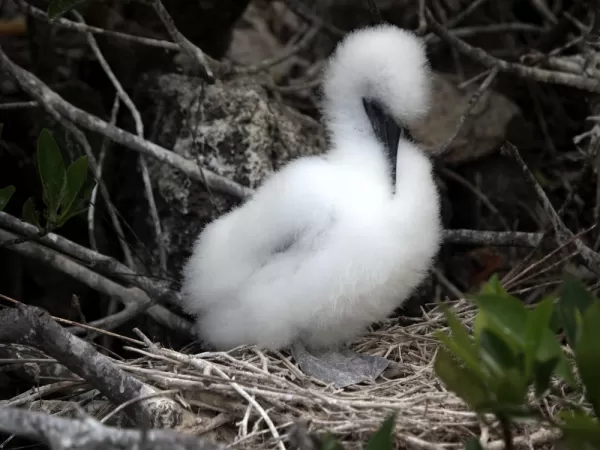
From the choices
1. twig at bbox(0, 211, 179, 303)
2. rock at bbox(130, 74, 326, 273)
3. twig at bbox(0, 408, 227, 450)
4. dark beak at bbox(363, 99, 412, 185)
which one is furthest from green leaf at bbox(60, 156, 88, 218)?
twig at bbox(0, 408, 227, 450)

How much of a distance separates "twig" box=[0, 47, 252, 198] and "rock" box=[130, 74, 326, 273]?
110 mm

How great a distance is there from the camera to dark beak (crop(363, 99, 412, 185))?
2416 millimetres

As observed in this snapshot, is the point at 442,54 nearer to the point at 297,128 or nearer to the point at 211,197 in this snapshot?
the point at 297,128

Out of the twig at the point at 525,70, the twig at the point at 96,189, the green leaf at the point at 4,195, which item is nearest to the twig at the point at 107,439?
the green leaf at the point at 4,195

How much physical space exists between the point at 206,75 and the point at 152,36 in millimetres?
396

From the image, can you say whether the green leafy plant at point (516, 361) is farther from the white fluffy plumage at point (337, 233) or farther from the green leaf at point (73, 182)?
the green leaf at point (73, 182)

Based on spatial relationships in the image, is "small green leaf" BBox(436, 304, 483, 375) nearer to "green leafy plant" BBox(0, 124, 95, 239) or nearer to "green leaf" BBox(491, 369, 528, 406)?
"green leaf" BBox(491, 369, 528, 406)

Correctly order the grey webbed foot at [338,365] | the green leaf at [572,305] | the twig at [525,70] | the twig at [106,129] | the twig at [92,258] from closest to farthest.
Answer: the green leaf at [572,305], the grey webbed foot at [338,365], the twig at [92,258], the twig at [106,129], the twig at [525,70]

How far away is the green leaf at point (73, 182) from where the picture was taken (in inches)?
87.8

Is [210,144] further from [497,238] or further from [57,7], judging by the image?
[497,238]

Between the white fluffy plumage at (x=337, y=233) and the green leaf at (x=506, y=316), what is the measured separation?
2.62ft

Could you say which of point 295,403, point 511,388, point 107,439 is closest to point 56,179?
point 295,403

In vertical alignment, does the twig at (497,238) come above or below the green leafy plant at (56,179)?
below

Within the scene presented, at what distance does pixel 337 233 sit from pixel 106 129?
0.97m
